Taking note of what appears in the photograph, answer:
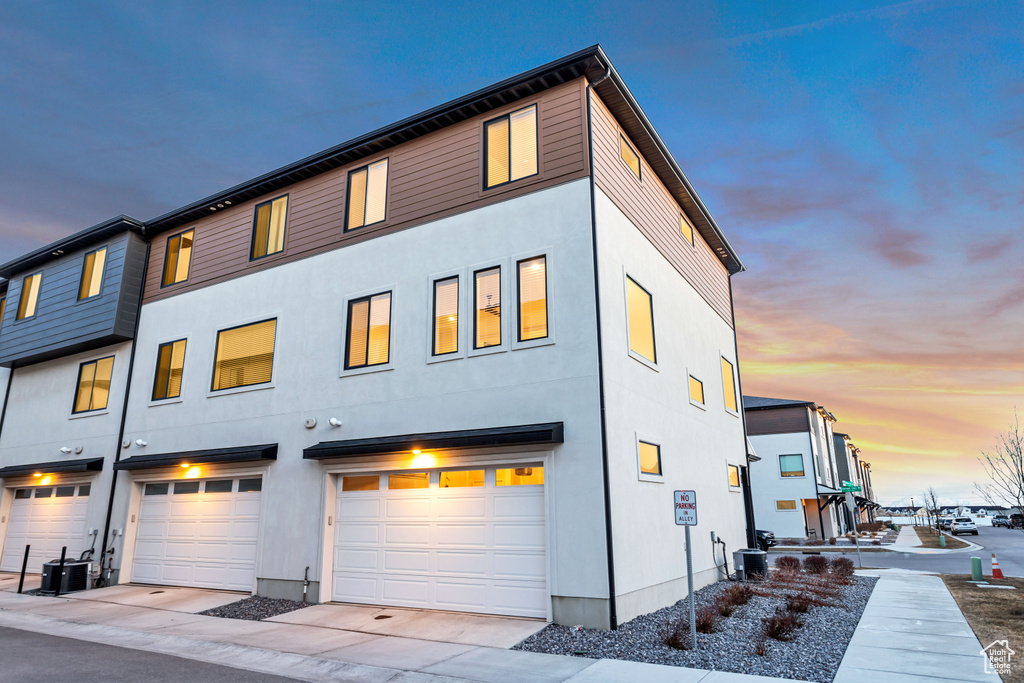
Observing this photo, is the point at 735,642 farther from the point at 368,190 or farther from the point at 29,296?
the point at 29,296

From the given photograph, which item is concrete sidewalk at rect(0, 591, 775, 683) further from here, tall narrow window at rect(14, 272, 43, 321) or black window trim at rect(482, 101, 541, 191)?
tall narrow window at rect(14, 272, 43, 321)

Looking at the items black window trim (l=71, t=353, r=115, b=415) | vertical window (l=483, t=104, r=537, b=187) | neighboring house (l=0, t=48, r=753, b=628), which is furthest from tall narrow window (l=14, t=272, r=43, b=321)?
vertical window (l=483, t=104, r=537, b=187)

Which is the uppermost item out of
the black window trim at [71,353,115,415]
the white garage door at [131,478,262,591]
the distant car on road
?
the black window trim at [71,353,115,415]

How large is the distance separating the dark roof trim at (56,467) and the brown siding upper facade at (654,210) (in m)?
16.0

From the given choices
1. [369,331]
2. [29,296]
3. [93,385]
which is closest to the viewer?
[369,331]

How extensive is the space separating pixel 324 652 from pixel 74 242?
56.5ft

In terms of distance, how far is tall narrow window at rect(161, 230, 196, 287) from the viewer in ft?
59.7

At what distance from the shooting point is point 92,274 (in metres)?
19.5

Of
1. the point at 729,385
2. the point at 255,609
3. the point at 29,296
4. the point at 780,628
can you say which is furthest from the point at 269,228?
the point at 729,385

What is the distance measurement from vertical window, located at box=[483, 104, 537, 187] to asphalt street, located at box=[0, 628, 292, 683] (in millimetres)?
9744

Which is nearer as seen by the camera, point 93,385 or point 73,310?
point 93,385

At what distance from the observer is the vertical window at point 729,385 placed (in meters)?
20.1

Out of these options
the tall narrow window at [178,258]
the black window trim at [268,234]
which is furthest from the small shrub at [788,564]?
the tall narrow window at [178,258]

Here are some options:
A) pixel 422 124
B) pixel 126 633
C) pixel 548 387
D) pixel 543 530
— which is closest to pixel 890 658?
pixel 543 530
